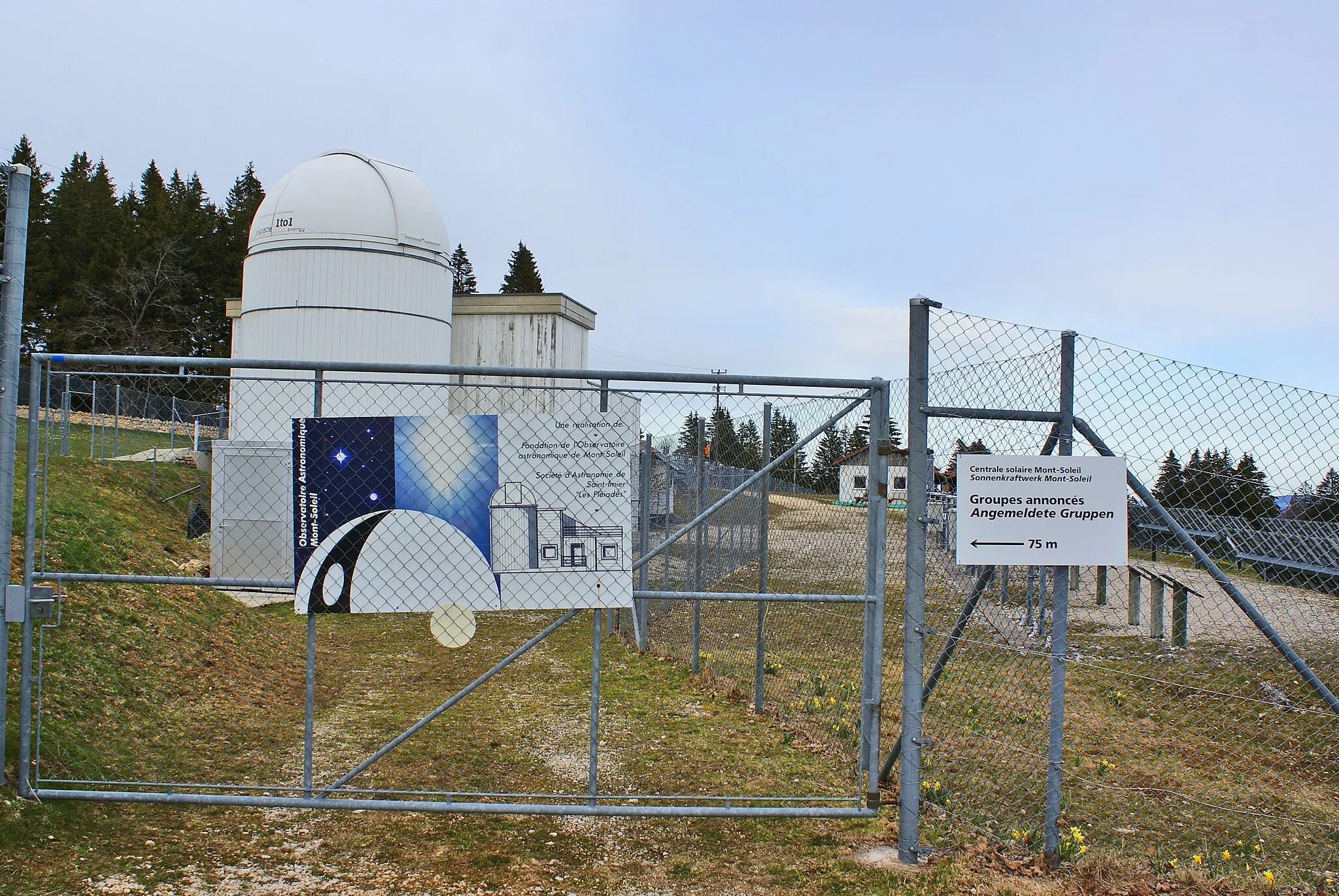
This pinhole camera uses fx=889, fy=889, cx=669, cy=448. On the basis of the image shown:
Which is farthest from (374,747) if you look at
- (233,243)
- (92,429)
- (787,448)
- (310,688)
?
(233,243)

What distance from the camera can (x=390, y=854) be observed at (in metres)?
4.32

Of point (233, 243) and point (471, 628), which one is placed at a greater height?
point (233, 243)

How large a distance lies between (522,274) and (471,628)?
5636cm

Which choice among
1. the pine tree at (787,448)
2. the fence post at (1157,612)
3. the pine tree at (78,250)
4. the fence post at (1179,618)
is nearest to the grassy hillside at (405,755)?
the pine tree at (787,448)

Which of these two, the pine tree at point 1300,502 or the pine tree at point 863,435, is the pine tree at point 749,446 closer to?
the pine tree at point 863,435

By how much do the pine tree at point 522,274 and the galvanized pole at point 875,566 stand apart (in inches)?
2183

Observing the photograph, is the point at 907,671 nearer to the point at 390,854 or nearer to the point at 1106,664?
the point at 390,854

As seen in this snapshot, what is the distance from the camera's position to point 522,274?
5875 cm

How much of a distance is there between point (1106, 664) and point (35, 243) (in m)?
50.3

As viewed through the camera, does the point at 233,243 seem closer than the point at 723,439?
No

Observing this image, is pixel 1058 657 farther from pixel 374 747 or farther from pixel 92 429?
pixel 92 429

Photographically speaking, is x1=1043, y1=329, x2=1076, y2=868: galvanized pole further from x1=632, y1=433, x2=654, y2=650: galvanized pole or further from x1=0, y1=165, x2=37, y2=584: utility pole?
x1=632, y1=433, x2=654, y2=650: galvanized pole

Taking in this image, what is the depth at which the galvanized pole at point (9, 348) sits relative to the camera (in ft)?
Answer: 14.2

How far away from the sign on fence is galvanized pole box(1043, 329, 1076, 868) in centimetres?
204
